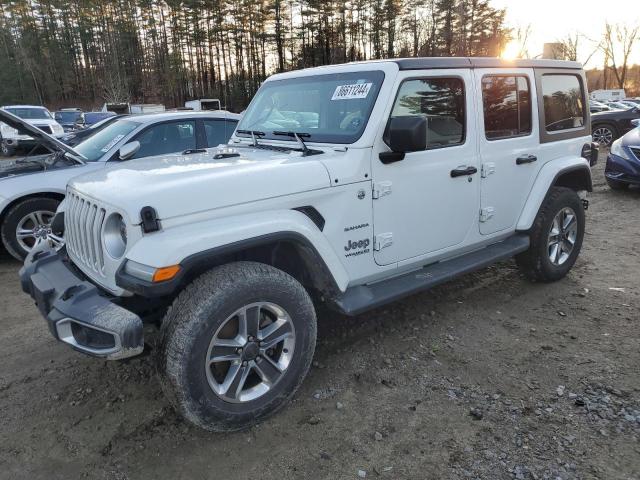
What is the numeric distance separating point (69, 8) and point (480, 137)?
181 feet

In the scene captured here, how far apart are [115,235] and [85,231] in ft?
1.14

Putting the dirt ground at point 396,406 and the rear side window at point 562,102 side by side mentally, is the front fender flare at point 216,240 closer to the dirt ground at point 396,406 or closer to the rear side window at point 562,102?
the dirt ground at point 396,406

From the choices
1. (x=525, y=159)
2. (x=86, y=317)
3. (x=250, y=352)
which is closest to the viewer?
(x=86, y=317)

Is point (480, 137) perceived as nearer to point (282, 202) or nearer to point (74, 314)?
point (282, 202)

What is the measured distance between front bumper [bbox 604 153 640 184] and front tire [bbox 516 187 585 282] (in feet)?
14.6

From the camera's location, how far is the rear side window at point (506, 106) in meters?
3.88

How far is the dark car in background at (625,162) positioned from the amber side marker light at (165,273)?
8.48 m

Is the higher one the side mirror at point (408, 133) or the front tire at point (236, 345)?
the side mirror at point (408, 133)

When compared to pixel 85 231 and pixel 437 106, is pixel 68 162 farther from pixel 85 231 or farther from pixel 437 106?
pixel 437 106

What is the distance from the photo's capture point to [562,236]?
185 inches

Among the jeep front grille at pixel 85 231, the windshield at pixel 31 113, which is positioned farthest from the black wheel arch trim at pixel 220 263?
the windshield at pixel 31 113

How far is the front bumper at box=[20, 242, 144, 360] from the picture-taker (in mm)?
2299

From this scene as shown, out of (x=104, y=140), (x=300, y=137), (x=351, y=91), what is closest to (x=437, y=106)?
(x=351, y=91)

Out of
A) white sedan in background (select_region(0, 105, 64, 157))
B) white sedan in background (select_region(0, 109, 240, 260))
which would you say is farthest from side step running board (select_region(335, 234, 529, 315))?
white sedan in background (select_region(0, 105, 64, 157))
